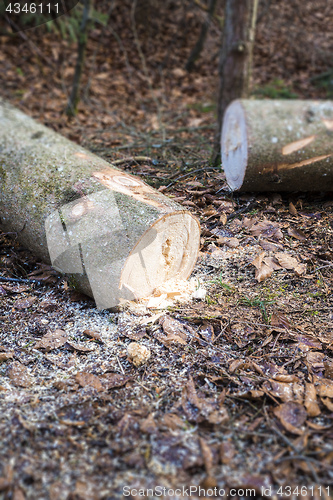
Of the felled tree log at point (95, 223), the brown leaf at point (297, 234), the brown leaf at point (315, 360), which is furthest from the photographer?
the brown leaf at point (297, 234)

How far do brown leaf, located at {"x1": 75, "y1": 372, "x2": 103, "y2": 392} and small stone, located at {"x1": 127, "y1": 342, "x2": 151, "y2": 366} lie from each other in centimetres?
21

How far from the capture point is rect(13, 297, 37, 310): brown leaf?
7.67ft

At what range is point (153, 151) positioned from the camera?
411 centimetres

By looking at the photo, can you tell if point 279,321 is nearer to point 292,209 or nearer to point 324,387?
point 324,387

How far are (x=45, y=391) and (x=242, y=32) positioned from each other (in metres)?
4.24

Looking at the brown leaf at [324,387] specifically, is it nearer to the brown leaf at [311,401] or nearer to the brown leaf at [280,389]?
the brown leaf at [311,401]

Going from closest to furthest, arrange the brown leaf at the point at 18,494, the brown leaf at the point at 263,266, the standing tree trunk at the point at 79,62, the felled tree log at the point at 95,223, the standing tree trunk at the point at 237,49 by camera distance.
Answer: the brown leaf at the point at 18,494
the felled tree log at the point at 95,223
the brown leaf at the point at 263,266
the standing tree trunk at the point at 237,49
the standing tree trunk at the point at 79,62

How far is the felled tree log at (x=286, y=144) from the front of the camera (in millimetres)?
2857

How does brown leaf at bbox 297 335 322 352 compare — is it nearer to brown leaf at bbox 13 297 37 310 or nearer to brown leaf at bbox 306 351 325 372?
brown leaf at bbox 306 351 325 372

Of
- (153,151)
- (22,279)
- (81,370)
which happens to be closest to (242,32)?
(153,151)

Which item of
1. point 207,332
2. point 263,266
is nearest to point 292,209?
point 263,266

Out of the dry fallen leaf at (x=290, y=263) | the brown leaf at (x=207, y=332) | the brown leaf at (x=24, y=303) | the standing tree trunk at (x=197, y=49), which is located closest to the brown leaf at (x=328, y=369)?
the brown leaf at (x=207, y=332)

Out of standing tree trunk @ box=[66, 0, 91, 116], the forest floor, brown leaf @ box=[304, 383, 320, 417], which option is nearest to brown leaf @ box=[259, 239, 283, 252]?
the forest floor

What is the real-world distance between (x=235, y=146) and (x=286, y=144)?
0.44 metres
